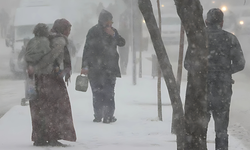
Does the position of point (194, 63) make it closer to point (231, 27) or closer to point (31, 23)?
point (31, 23)

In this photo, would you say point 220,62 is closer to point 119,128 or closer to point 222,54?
point 222,54

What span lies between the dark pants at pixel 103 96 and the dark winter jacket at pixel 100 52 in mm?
97

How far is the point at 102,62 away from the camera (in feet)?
27.9

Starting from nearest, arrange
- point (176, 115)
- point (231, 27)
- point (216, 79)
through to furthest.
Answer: point (216, 79), point (176, 115), point (231, 27)

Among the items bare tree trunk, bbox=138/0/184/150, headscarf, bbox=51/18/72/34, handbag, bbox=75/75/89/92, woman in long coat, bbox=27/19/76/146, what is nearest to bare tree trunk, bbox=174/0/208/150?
bare tree trunk, bbox=138/0/184/150

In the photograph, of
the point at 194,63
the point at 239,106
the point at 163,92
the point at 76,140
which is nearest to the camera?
the point at 194,63

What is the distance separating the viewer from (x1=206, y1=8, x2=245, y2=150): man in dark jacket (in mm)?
5398

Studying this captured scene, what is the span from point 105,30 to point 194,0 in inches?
157

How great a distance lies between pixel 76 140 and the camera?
6.88m

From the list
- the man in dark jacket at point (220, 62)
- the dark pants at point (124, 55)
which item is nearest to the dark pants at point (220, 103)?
the man in dark jacket at point (220, 62)

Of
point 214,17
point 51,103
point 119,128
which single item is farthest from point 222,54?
point 119,128

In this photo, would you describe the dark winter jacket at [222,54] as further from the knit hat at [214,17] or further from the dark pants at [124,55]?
the dark pants at [124,55]

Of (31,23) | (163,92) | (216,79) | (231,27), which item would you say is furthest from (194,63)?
(231,27)

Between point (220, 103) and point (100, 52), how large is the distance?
11.0 ft
